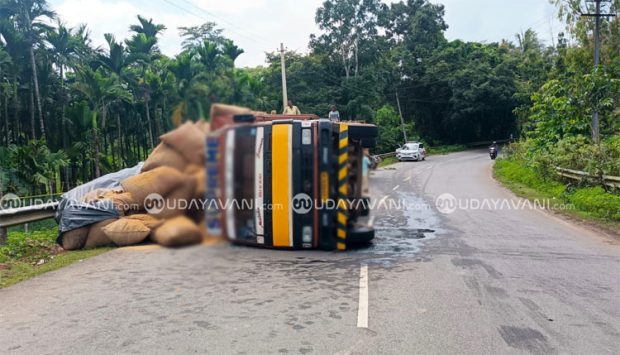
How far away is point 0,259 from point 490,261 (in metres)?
7.11

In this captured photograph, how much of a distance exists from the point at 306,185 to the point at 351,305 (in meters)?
4.88

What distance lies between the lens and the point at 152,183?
82 cm

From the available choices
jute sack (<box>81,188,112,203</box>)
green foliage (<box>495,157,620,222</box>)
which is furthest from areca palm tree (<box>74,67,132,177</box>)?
green foliage (<box>495,157,620,222</box>)

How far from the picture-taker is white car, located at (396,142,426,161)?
2.43 m

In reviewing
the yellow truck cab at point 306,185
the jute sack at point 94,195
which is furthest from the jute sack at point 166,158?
the jute sack at point 94,195

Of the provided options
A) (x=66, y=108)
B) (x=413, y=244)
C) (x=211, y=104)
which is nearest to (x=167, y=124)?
(x=211, y=104)

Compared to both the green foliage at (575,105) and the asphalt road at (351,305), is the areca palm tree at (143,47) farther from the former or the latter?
the green foliage at (575,105)

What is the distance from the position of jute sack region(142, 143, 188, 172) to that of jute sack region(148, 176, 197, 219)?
27mm

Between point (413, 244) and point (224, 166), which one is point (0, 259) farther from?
point (224, 166)

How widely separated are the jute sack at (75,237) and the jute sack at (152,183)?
31.0 inches

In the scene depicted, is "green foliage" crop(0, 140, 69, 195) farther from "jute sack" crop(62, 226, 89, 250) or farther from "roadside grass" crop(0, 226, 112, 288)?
"roadside grass" crop(0, 226, 112, 288)

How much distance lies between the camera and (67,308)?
5477mm

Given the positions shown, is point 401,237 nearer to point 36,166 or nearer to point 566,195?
point 566,195

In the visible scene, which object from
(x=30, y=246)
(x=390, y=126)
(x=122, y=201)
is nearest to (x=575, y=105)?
(x=30, y=246)
